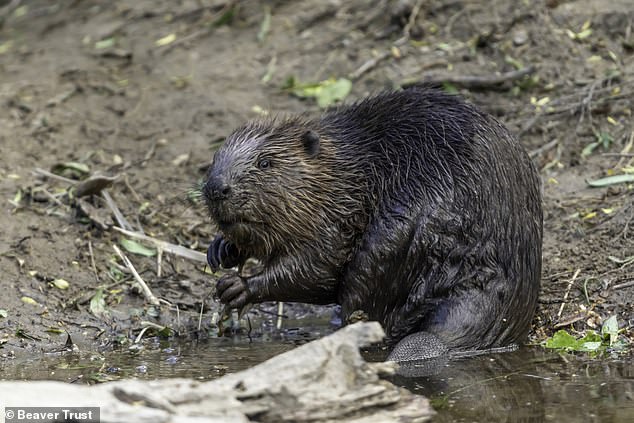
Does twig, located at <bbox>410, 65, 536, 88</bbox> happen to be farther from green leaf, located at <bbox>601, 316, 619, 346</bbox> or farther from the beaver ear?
green leaf, located at <bbox>601, 316, 619, 346</bbox>

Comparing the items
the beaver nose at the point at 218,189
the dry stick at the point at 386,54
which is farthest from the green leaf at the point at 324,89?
the beaver nose at the point at 218,189

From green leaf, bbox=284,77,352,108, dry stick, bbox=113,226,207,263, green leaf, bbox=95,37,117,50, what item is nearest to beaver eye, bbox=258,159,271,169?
dry stick, bbox=113,226,207,263

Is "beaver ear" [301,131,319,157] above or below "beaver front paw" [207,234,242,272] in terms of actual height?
above

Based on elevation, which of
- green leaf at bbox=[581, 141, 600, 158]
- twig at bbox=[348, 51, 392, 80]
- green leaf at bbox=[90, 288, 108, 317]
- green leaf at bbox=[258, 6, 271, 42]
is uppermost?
green leaf at bbox=[258, 6, 271, 42]

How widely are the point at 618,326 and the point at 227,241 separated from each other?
2195mm

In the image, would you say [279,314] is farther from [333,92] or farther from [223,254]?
[333,92]

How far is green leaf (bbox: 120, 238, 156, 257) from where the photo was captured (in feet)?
22.1

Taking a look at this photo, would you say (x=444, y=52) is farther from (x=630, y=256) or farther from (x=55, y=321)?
(x=55, y=321)

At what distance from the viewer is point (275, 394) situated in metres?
3.64

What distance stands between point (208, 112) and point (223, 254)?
2.63m

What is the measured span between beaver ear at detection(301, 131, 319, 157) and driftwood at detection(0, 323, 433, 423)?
6.78 feet

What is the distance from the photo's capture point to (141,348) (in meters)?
5.92

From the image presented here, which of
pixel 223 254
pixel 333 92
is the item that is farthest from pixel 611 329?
pixel 333 92

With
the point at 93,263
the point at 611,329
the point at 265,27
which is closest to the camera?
the point at 611,329
